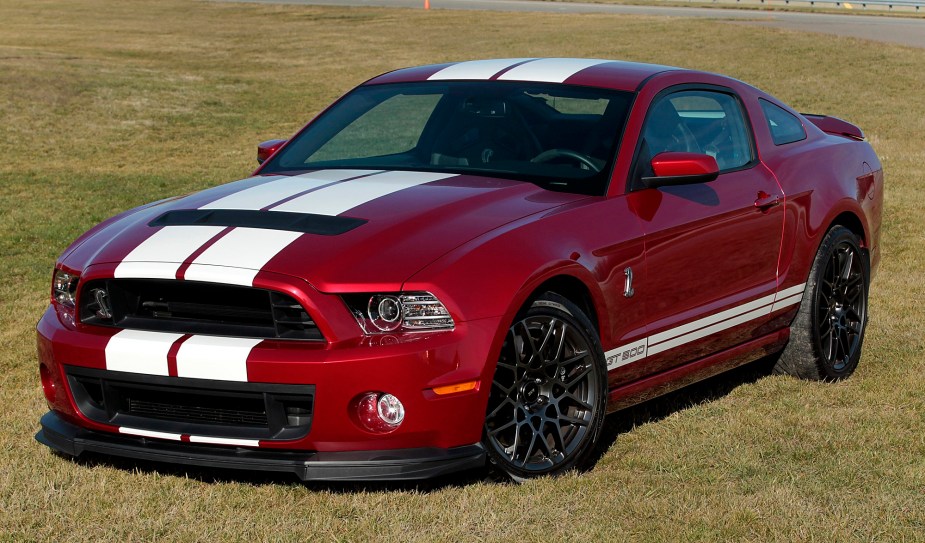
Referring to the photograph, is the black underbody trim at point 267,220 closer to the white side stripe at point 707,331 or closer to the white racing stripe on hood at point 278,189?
the white racing stripe on hood at point 278,189

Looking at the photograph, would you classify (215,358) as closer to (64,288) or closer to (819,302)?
(64,288)

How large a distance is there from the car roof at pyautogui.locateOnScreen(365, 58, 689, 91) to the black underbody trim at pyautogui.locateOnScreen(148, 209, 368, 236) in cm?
156

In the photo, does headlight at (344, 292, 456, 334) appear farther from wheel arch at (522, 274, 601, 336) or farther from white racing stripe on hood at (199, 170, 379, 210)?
white racing stripe on hood at (199, 170, 379, 210)

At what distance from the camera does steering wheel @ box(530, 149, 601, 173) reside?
536 centimetres

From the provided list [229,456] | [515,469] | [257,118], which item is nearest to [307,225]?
[229,456]

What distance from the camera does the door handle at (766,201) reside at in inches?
233

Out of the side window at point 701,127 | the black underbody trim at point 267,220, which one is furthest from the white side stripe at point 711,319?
the black underbody trim at point 267,220

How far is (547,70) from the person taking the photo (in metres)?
5.95

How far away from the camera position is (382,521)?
428cm

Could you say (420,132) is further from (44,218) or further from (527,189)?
(44,218)

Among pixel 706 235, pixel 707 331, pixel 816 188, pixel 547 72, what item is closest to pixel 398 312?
pixel 706 235

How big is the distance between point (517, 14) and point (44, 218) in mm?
31440

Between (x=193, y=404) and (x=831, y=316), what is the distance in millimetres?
3487

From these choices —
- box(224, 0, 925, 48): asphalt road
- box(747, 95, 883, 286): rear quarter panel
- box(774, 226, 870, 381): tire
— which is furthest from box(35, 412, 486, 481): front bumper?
box(224, 0, 925, 48): asphalt road
